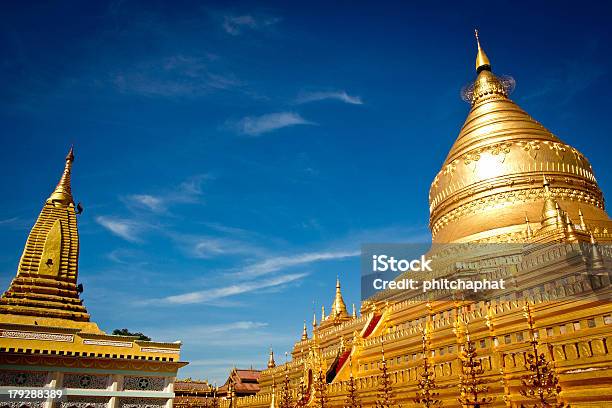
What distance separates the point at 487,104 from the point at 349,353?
68.2 ft

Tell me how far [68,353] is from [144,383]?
2870mm

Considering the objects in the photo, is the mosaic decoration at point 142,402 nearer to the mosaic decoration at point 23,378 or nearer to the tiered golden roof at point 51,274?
the mosaic decoration at point 23,378

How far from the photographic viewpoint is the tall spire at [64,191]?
2420 centimetres

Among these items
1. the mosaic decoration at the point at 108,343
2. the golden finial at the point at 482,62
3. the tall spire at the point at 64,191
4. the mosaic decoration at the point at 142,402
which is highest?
the golden finial at the point at 482,62

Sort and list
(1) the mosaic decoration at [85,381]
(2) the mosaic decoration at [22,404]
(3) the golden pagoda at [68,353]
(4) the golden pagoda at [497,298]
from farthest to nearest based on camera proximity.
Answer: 1. (1) the mosaic decoration at [85,381]
2. (3) the golden pagoda at [68,353]
3. (2) the mosaic decoration at [22,404]
4. (4) the golden pagoda at [497,298]

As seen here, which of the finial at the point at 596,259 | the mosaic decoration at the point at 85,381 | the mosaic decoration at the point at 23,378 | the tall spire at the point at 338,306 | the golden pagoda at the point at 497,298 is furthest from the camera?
the tall spire at the point at 338,306

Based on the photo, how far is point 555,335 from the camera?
13.6m

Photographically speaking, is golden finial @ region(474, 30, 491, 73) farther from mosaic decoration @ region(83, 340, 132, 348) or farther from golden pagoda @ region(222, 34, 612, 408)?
mosaic decoration @ region(83, 340, 132, 348)

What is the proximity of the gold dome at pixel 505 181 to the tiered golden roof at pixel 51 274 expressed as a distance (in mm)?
20210

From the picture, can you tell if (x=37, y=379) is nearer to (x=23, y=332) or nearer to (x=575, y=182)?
(x=23, y=332)

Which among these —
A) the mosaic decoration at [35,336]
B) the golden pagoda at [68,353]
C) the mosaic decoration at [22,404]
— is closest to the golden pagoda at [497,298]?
the golden pagoda at [68,353]

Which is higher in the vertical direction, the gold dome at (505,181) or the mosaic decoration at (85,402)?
the gold dome at (505,181)

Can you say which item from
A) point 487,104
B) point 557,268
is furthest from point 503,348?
point 487,104

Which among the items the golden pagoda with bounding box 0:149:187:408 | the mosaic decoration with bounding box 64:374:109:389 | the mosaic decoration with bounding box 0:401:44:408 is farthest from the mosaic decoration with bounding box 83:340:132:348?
the mosaic decoration with bounding box 0:401:44:408
